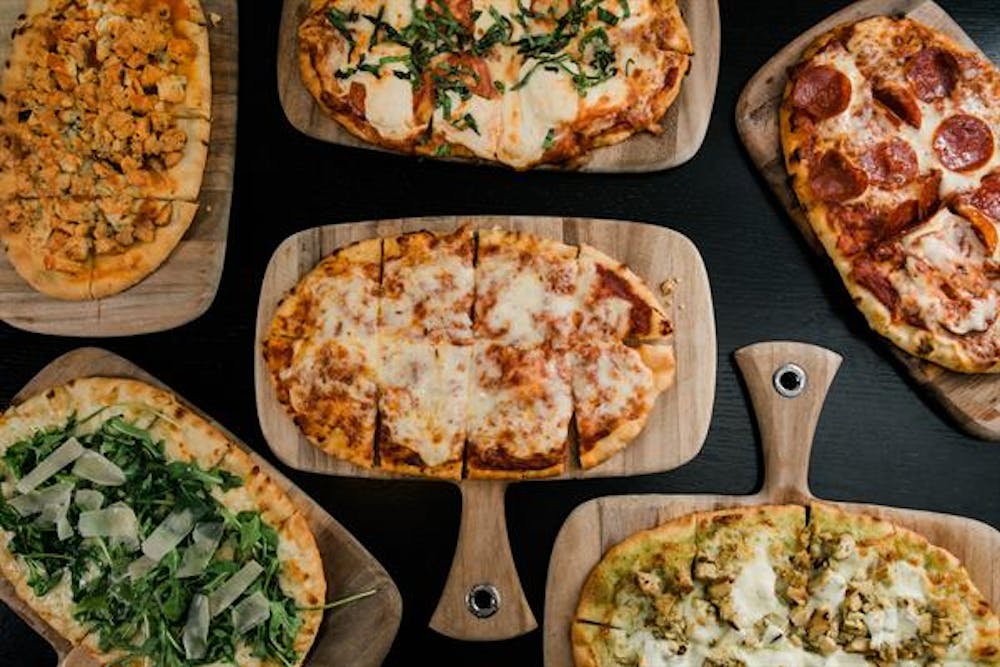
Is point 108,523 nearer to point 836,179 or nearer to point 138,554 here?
point 138,554

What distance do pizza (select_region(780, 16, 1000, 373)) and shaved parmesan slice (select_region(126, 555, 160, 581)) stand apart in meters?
3.49

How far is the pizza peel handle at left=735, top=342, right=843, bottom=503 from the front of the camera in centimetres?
539

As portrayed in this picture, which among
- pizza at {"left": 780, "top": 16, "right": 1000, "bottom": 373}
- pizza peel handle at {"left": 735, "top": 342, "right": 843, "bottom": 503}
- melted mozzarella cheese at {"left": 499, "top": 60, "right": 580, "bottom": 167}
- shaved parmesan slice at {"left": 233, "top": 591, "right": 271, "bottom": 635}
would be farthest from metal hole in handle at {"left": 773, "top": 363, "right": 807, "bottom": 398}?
shaved parmesan slice at {"left": 233, "top": 591, "right": 271, "bottom": 635}

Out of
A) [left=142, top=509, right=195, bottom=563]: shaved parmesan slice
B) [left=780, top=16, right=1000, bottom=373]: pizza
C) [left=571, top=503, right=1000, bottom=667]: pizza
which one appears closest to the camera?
[left=571, top=503, right=1000, bottom=667]: pizza

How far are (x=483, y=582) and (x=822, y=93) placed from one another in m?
2.83

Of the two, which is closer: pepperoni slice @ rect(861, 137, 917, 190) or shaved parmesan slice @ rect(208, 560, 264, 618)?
shaved parmesan slice @ rect(208, 560, 264, 618)

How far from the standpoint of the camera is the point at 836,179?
213 inches

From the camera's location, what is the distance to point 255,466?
17.5 ft

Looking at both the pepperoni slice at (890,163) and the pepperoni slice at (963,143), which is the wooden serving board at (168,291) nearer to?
the pepperoni slice at (890,163)

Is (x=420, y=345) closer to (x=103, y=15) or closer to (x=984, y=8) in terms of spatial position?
(x=103, y=15)

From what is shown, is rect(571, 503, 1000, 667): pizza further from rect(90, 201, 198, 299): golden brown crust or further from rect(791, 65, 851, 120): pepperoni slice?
rect(90, 201, 198, 299): golden brown crust

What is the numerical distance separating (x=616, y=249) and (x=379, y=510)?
5.68ft

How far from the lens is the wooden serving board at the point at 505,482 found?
5320 mm

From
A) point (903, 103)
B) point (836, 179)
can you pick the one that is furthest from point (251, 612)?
point (903, 103)
